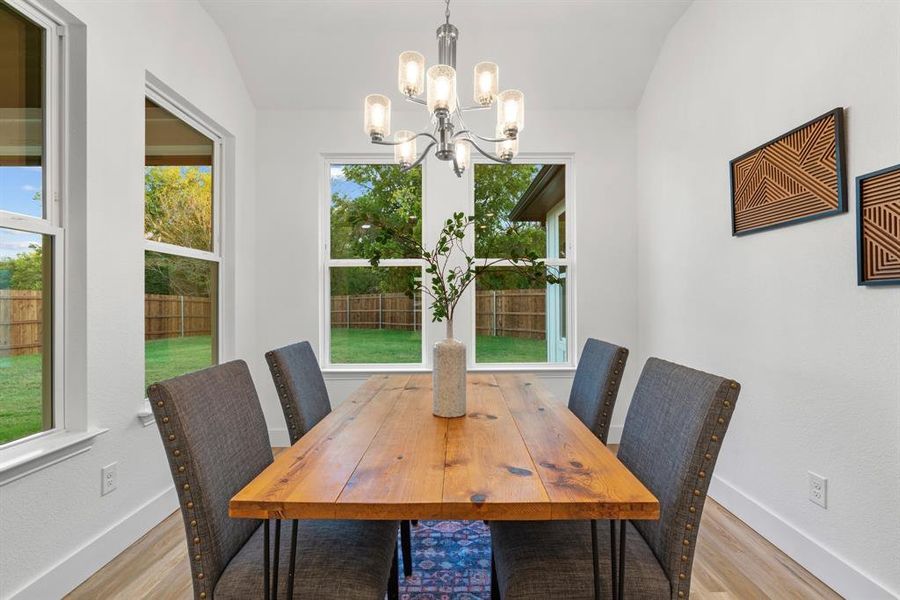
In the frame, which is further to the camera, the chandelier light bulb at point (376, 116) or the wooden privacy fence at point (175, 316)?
the wooden privacy fence at point (175, 316)

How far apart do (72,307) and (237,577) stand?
1478 millimetres

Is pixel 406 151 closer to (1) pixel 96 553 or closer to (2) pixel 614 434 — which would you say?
(1) pixel 96 553

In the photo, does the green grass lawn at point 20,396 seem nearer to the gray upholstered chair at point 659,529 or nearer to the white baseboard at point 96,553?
the white baseboard at point 96,553

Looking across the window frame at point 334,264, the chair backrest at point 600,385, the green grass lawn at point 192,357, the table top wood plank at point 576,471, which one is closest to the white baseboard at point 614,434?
the green grass lawn at point 192,357

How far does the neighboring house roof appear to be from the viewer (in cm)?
377

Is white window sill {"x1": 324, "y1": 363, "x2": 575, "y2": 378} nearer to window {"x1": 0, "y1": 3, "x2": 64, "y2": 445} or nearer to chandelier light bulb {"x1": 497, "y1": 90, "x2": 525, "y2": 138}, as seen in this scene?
window {"x1": 0, "y1": 3, "x2": 64, "y2": 445}

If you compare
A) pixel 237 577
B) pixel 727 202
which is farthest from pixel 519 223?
pixel 237 577

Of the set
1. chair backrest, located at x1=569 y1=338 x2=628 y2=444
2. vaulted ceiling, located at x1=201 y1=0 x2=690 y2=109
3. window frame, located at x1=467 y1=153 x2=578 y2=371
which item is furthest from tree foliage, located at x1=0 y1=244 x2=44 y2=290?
window frame, located at x1=467 y1=153 x2=578 y2=371

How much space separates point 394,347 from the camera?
3775mm

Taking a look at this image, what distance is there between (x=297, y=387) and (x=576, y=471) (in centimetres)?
113

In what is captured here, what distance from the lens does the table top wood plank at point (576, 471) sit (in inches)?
37.4

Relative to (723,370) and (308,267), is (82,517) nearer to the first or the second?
(308,267)

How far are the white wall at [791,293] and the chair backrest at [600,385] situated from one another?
84 cm

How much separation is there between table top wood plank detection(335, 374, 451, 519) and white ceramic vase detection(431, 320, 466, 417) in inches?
1.9
